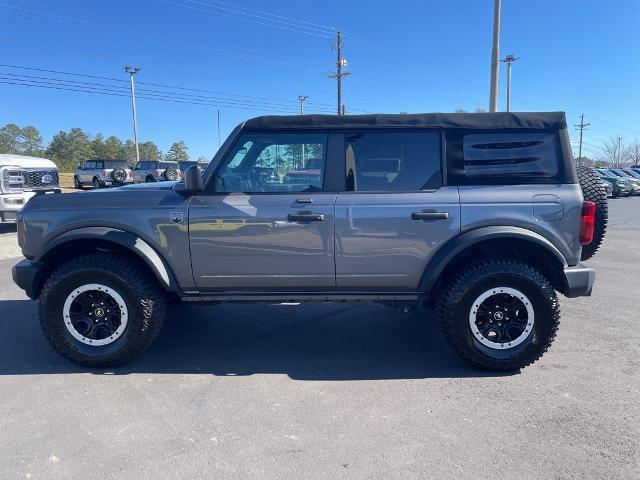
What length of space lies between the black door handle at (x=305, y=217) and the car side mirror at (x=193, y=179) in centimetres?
74

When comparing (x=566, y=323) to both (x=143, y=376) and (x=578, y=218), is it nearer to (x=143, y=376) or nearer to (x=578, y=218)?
(x=578, y=218)

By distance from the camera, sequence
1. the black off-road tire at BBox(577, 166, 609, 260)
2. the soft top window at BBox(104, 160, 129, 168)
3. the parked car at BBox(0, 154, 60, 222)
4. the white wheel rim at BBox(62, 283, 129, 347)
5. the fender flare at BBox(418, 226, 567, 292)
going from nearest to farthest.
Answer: the fender flare at BBox(418, 226, 567, 292), the white wheel rim at BBox(62, 283, 129, 347), the black off-road tire at BBox(577, 166, 609, 260), the parked car at BBox(0, 154, 60, 222), the soft top window at BBox(104, 160, 129, 168)

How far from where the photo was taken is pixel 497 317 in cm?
381

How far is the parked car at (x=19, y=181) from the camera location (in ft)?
35.2

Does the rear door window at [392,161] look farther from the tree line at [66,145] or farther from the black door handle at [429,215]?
the tree line at [66,145]

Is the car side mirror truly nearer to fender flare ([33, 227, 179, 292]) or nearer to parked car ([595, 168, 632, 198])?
fender flare ([33, 227, 179, 292])

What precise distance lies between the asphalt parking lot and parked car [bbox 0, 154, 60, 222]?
7.01 meters

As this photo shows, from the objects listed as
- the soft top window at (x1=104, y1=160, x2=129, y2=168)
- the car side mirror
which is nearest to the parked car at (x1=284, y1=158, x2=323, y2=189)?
the car side mirror

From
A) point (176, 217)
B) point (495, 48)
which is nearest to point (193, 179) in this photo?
point (176, 217)

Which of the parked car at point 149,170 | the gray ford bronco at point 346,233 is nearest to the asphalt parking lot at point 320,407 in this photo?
the gray ford bronco at point 346,233

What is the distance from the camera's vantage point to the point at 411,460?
105 inches

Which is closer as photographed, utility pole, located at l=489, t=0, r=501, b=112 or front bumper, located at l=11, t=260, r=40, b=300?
front bumper, located at l=11, t=260, r=40, b=300

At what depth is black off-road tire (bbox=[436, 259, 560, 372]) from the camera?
12.1 feet

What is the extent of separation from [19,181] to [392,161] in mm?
10616
